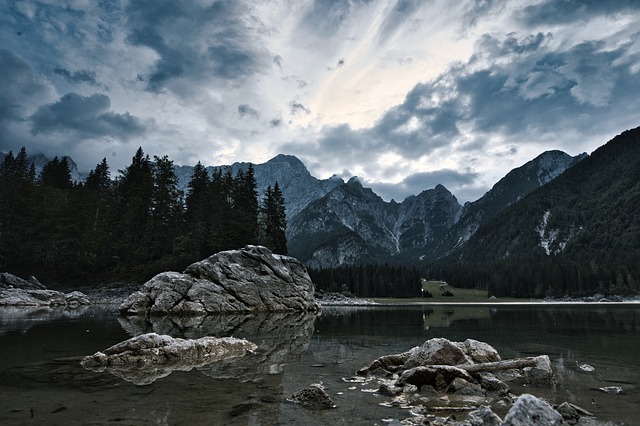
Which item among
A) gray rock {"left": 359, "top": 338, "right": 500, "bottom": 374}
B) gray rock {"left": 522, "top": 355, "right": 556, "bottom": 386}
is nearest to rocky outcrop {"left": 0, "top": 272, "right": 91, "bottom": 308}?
gray rock {"left": 359, "top": 338, "right": 500, "bottom": 374}

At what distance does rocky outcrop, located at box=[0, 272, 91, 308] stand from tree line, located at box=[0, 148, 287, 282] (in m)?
16.9

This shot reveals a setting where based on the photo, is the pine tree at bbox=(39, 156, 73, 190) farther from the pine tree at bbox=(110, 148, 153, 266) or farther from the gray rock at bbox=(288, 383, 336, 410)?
the gray rock at bbox=(288, 383, 336, 410)

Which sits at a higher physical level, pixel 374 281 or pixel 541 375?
pixel 374 281

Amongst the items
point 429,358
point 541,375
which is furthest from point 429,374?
point 541,375

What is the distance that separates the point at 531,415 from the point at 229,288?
198 feet

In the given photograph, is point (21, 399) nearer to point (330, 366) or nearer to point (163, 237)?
point (330, 366)

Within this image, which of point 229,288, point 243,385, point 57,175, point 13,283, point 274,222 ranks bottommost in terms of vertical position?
point 243,385

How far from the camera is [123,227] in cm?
9969

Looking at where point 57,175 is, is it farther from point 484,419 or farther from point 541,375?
point 484,419

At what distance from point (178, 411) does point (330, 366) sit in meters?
10.6

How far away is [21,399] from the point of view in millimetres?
13430

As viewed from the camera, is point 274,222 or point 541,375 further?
point 274,222

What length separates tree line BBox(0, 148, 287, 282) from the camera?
3664 inches

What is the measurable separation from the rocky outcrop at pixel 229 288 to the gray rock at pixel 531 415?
54.6 metres
